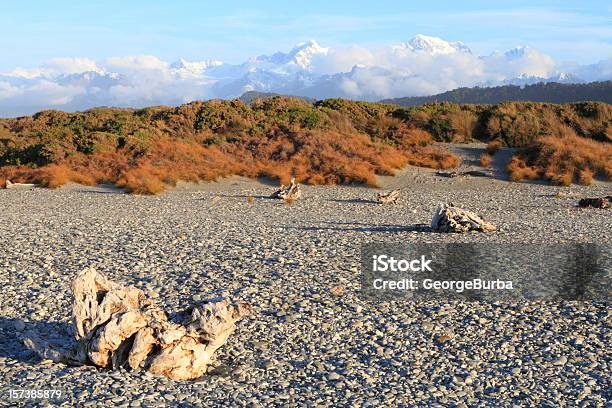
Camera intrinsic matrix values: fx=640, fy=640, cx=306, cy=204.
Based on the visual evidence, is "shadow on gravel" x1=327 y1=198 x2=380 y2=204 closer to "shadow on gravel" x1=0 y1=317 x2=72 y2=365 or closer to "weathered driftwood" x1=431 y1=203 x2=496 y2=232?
"weathered driftwood" x1=431 y1=203 x2=496 y2=232

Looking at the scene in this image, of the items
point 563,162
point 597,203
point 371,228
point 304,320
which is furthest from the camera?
point 563,162

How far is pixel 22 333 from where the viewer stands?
828 centimetres

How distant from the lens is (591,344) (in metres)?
8.19

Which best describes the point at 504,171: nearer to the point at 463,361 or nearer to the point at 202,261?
the point at 202,261

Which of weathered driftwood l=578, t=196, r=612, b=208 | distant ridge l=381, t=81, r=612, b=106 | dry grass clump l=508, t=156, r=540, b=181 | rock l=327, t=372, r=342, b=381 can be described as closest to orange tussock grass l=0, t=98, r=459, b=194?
dry grass clump l=508, t=156, r=540, b=181

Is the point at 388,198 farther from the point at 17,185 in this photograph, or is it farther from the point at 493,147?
the point at 17,185

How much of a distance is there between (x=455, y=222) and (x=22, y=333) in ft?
32.5

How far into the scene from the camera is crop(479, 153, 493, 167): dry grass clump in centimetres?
2902

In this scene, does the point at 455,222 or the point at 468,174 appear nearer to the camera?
the point at 455,222

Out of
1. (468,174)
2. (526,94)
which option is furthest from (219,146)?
(526,94)

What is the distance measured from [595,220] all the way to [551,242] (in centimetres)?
439

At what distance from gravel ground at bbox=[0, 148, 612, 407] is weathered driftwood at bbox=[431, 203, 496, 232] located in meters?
0.36

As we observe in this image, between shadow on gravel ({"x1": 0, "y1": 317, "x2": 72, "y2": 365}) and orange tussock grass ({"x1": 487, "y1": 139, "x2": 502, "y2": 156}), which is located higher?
orange tussock grass ({"x1": 487, "y1": 139, "x2": 502, "y2": 156})

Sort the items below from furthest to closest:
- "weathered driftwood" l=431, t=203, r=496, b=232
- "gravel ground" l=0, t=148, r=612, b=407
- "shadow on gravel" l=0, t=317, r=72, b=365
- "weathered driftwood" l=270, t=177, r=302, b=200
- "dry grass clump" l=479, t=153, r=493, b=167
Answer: "dry grass clump" l=479, t=153, r=493, b=167 → "weathered driftwood" l=270, t=177, r=302, b=200 → "weathered driftwood" l=431, t=203, r=496, b=232 → "shadow on gravel" l=0, t=317, r=72, b=365 → "gravel ground" l=0, t=148, r=612, b=407
